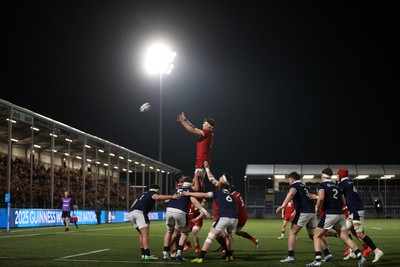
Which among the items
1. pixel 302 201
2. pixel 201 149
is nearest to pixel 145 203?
A: pixel 201 149

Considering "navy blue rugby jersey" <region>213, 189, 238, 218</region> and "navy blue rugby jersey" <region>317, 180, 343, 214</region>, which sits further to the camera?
"navy blue rugby jersey" <region>213, 189, 238, 218</region>

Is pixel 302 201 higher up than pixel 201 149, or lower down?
lower down

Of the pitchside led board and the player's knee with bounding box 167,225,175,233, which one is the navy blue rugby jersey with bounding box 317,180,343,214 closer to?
the player's knee with bounding box 167,225,175,233

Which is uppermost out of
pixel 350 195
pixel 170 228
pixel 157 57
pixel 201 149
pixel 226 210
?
pixel 157 57

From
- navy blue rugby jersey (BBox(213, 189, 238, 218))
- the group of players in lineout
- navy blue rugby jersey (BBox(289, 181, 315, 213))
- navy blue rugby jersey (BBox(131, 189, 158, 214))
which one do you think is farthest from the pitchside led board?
navy blue rugby jersey (BBox(289, 181, 315, 213))

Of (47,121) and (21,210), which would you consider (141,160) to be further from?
(21,210)

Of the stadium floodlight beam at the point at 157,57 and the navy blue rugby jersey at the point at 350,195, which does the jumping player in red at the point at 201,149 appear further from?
the stadium floodlight beam at the point at 157,57

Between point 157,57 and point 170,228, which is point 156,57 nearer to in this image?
point 157,57

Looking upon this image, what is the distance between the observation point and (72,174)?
52.1 metres

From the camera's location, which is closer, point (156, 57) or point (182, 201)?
point (182, 201)

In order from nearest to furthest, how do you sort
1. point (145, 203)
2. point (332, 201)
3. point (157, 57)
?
point (332, 201) < point (145, 203) < point (157, 57)

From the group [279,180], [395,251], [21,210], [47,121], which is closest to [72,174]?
[47,121]

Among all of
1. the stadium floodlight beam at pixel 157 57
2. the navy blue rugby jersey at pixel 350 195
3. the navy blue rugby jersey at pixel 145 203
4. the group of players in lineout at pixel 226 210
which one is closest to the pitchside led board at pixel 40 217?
the stadium floodlight beam at pixel 157 57

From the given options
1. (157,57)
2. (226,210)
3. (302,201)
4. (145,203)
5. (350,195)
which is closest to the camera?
(226,210)
